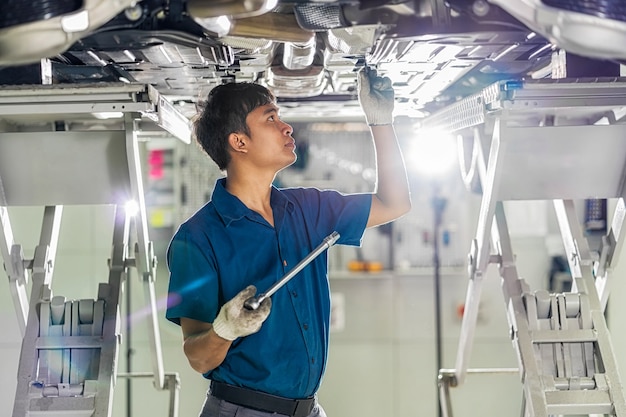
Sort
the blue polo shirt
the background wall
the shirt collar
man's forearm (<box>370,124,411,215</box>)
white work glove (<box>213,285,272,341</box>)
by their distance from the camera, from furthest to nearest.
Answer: the background wall
man's forearm (<box>370,124,411,215</box>)
the shirt collar
the blue polo shirt
white work glove (<box>213,285,272,341</box>)

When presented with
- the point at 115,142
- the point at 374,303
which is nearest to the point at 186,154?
the point at 374,303

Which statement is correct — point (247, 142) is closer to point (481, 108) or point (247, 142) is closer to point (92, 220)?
point (481, 108)

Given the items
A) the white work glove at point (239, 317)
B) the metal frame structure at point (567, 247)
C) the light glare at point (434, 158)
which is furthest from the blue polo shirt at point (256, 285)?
the light glare at point (434, 158)

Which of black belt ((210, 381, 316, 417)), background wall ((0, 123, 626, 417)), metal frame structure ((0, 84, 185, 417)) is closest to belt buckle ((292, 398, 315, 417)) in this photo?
black belt ((210, 381, 316, 417))

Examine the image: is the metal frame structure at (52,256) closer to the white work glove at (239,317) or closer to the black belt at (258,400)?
the black belt at (258,400)

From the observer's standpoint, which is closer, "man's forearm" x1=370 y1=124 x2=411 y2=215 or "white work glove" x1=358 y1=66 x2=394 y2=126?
"white work glove" x1=358 y1=66 x2=394 y2=126

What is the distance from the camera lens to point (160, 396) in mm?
5605

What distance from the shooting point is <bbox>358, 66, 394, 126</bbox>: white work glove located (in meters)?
2.57

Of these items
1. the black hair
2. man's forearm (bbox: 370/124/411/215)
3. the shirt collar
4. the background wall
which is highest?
the black hair

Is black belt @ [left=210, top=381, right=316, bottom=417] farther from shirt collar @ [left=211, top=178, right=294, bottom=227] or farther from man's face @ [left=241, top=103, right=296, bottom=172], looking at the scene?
man's face @ [left=241, top=103, right=296, bottom=172]

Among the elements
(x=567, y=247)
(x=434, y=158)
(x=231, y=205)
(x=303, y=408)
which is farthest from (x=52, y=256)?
(x=434, y=158)

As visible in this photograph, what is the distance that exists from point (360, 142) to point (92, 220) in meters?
2.22

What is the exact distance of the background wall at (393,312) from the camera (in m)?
5.59

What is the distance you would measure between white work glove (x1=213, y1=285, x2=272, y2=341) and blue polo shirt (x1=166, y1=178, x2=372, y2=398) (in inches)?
8.8
